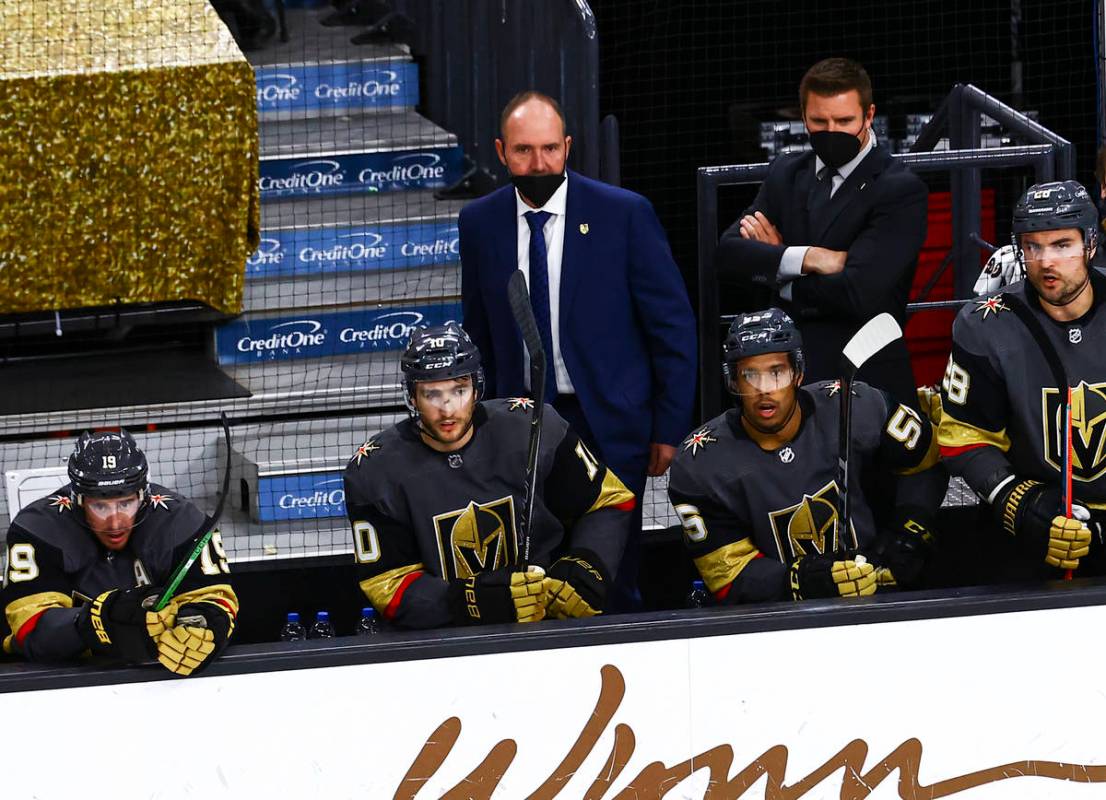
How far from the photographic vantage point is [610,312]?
378 centimetres

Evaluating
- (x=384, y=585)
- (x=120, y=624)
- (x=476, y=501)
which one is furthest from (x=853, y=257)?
(x=120, y=624)

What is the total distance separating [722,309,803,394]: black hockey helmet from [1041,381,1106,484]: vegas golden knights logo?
0.51 metres

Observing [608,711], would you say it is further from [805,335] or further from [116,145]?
[116,145]

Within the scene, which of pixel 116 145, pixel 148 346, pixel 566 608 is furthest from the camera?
pixel 148 346

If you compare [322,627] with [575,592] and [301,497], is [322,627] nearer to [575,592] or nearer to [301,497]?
[575,592]

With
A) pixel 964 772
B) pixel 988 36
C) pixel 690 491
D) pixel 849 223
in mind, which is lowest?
pixel 964 772

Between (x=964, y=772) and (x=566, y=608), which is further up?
(x=566, y=608)

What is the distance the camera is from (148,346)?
247 inches

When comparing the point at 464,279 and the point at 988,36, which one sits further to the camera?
the point at 988,36

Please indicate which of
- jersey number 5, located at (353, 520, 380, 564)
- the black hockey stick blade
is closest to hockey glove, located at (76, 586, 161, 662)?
jersey number 5, located at (353, 520, 380, 564)

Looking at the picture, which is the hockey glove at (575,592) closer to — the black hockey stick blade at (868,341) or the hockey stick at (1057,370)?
the black hockey stick blade at (868,341)

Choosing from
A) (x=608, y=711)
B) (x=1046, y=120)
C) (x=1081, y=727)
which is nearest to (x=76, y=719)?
(x=608, y=711)

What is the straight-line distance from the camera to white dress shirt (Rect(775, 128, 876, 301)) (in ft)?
12.3

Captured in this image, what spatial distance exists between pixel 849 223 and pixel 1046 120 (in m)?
3.25
